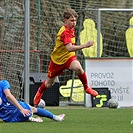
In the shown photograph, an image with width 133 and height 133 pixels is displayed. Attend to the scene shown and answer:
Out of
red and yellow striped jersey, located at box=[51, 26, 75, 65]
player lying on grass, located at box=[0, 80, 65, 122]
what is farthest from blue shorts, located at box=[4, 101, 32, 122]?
red and yellow striped jersey, located at box=[51, 26, 75, 65]

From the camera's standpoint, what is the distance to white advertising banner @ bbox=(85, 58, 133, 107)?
17016 mm

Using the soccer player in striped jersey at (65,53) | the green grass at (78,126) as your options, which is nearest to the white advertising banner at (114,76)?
the soccer player in striped jersey at (65,53)

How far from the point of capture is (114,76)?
17.1 m

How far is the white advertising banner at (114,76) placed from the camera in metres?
17.0

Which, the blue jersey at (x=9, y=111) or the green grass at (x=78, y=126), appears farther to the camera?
the blue jersey at (x=9, y=111)

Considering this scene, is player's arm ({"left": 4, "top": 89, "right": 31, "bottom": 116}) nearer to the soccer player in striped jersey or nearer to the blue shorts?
the blue shorts

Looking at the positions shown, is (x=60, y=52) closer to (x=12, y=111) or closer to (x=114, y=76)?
(x=12, y=111)

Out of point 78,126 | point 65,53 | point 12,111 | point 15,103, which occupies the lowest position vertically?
point 78,126

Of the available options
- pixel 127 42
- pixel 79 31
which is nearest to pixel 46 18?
pixel 79 31

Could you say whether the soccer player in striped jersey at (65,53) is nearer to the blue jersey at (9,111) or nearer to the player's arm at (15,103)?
the blue jersey at (9,111)

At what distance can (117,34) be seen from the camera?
66.3 feet

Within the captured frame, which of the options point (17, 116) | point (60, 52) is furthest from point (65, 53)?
point (17, 116)

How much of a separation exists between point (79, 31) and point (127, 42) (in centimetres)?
131

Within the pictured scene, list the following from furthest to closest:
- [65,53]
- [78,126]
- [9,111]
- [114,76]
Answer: [114,76]
[65,53]
[9,111]
[78,126]
